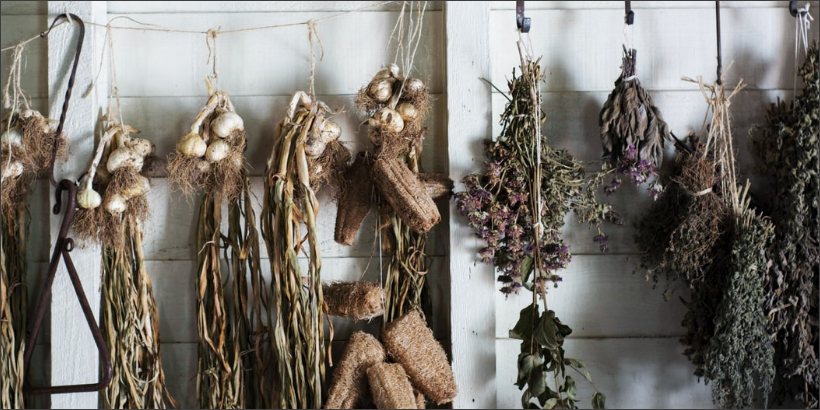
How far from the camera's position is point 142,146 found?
4.99 feet

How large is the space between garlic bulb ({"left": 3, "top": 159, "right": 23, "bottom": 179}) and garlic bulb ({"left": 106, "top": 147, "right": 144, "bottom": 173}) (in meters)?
0.24

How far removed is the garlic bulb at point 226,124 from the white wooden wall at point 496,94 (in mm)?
136

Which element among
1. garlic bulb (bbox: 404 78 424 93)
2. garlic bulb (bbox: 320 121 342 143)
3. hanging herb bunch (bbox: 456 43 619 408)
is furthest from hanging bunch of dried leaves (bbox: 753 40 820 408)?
garlic bulb (bbox: 320 121 342 143)

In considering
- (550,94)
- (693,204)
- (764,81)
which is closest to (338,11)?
(550,94)

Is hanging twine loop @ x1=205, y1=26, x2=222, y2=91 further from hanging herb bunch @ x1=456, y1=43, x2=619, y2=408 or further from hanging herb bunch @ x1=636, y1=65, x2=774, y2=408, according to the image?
hanging herb bunch @ x1=636, y1=65, x2=774, y2=408

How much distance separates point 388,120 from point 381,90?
0.30ft

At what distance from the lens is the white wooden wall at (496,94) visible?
162cm

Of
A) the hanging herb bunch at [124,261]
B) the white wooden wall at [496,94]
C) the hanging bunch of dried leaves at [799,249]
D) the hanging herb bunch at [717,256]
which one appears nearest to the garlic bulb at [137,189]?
the hanging herb bunch at [124,261]

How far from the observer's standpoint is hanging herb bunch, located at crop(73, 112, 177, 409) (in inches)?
58.4

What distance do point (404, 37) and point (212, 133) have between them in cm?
58

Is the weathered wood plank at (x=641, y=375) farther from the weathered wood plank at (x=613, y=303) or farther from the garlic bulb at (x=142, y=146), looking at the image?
the garlic bulb at (x=142, y=146)

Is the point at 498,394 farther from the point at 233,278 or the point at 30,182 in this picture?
the point at 30,182

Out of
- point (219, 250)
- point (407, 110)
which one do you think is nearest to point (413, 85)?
point (407, 110)

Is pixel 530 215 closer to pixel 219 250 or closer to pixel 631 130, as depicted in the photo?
pixel 631 130
